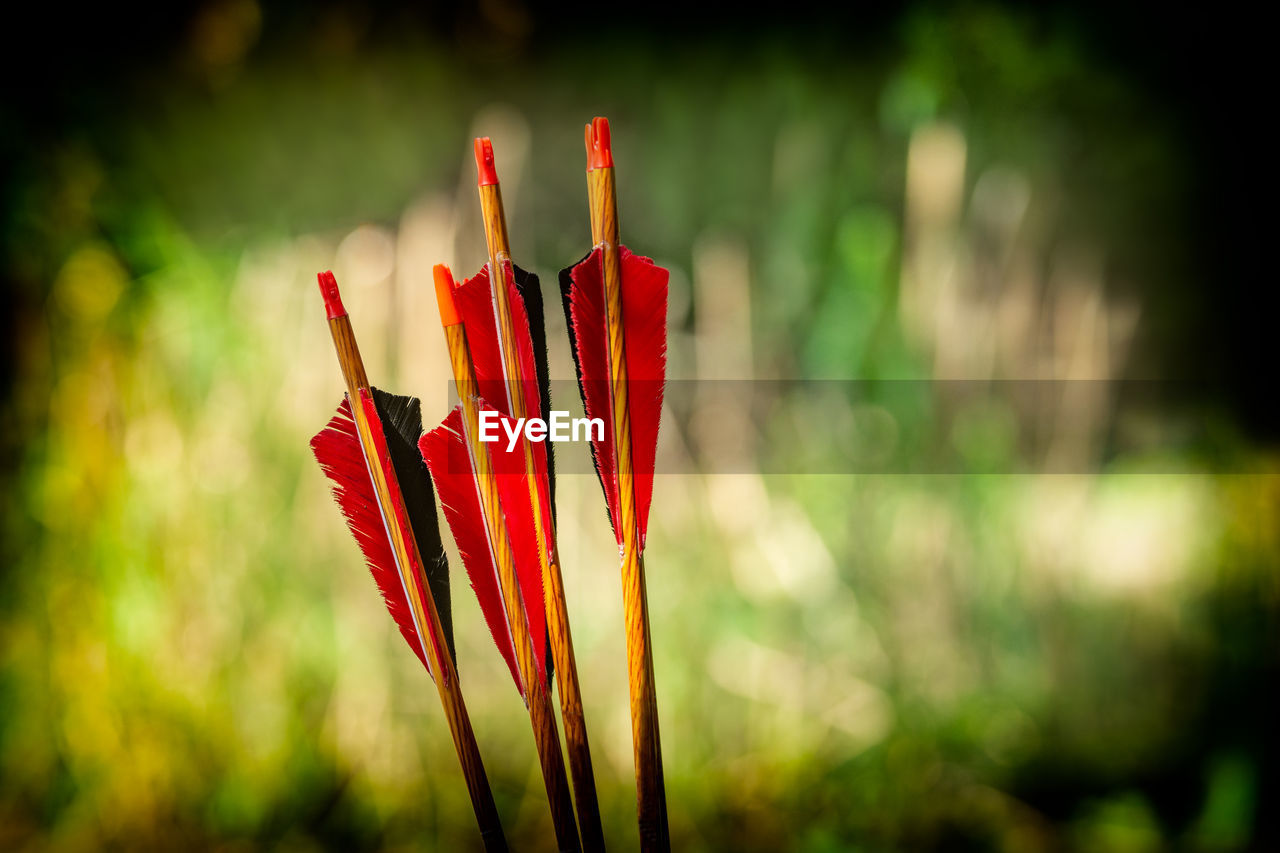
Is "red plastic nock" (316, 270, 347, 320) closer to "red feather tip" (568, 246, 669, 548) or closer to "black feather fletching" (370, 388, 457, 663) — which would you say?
"black feather fletching" (370, 388, 457, 663)

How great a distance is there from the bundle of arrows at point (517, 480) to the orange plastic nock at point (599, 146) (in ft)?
0.14

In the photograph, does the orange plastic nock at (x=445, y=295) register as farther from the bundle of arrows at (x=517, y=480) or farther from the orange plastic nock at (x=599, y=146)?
the orange plastic nock at (x=599, y=146)

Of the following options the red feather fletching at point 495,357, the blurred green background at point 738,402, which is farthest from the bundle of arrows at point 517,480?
the blurred green background at point 738,402

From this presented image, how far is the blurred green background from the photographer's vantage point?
98 centimetres

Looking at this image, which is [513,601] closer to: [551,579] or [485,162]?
[551,579]

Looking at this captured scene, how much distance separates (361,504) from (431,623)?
0.13m

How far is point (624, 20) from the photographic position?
3.23 feet

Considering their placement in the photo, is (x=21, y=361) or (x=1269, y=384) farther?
(x=21, y=361)

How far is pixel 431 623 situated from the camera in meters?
0.63

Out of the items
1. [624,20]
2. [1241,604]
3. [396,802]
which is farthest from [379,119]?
[1241,604]

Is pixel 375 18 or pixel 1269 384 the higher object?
pixel 375 18

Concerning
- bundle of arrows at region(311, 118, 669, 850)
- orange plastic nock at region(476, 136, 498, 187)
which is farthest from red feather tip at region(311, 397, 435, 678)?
orange plastic nock at region(476, 136, 498, 187)

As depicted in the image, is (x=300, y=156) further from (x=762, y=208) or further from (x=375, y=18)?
(x=762, y=208)

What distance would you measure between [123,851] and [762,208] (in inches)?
A: 54.3
